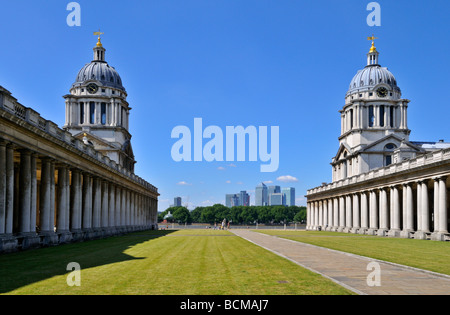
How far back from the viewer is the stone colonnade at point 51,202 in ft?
112

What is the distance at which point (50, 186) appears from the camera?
42969mm

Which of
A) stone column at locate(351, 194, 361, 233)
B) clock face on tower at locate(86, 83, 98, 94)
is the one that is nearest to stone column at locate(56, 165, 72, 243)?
stone column at locate(351, 194, 361, 233)

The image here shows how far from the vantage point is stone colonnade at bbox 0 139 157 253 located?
112 ft

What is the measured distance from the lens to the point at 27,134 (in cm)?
3659

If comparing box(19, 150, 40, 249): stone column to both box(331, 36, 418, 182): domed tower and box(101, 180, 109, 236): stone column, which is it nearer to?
box(101, 180, 109, 236): stone column

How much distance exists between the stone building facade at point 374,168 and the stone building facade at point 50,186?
135 ft

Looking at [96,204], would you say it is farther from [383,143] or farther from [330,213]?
[383,143]

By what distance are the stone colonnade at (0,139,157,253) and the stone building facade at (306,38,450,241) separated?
41111 millimetres

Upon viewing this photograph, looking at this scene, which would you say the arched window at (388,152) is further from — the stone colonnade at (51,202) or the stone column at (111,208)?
the stone column at (111,208)

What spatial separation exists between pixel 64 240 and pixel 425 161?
44.7 m

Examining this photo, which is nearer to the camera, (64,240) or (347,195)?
(64,240)

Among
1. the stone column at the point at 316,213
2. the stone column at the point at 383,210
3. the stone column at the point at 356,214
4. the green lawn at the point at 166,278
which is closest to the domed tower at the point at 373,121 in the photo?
the stone column at the point at 316,213
